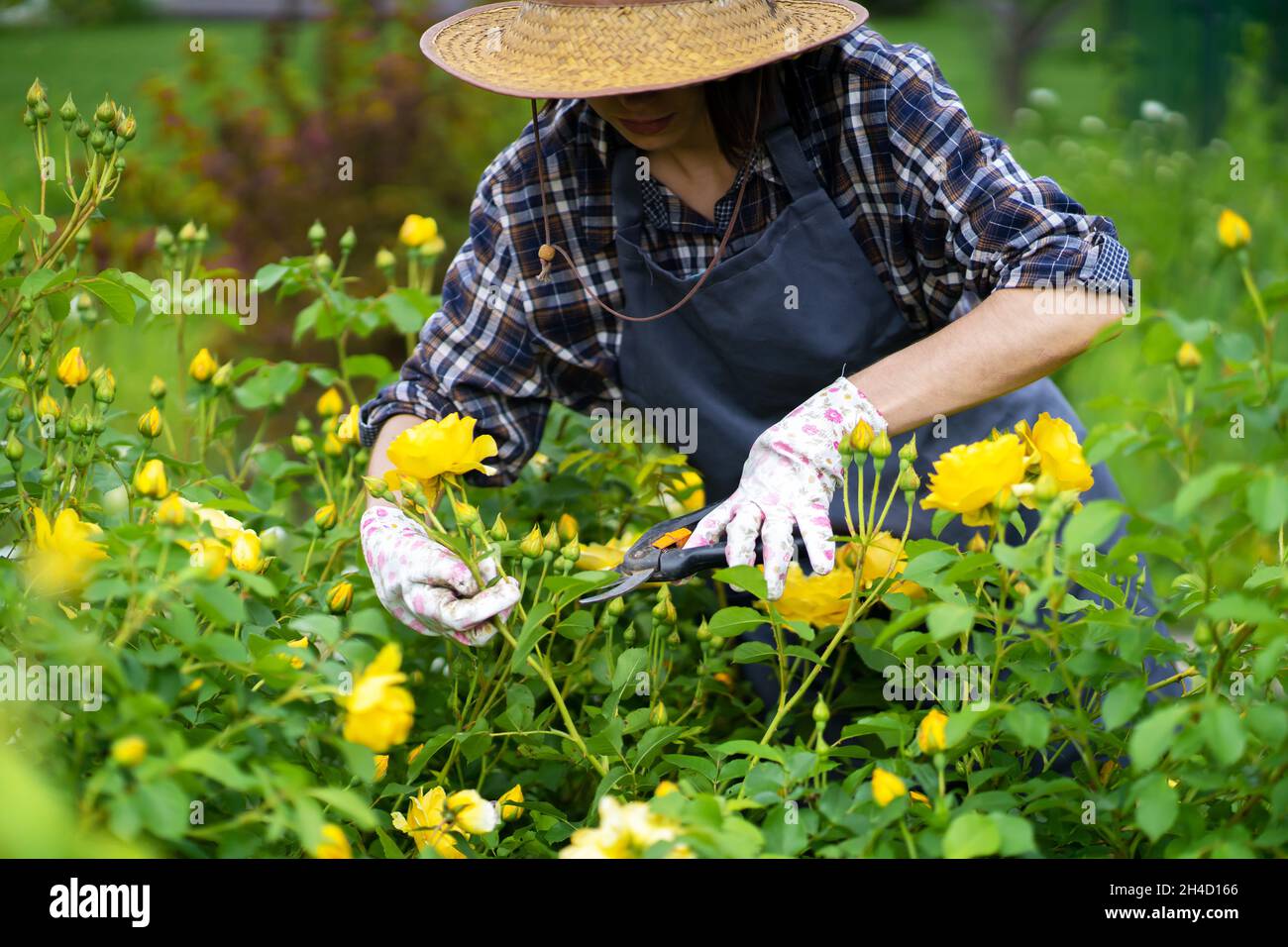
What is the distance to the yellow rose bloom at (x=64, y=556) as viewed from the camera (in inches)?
40.3

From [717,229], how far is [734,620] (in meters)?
0.58

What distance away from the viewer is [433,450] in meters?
1.28

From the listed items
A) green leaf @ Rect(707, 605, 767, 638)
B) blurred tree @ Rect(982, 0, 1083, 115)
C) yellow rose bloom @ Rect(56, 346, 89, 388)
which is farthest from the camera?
blurred tree @ Rect(982, 0, 1083, 115)

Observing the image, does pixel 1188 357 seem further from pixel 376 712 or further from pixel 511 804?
pixel 511 804

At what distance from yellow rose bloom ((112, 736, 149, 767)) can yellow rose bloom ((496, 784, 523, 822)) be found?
1.51ft

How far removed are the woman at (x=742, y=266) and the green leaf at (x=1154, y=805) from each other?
39 centimetres

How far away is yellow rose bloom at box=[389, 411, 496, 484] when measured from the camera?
1272 millimetres

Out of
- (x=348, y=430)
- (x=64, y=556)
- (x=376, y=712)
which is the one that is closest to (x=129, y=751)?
(x=376, y=712)

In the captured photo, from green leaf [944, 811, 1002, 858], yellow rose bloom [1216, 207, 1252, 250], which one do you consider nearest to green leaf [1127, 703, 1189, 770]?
green leaf [944, 811, 1002, 858]

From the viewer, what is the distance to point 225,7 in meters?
7.50

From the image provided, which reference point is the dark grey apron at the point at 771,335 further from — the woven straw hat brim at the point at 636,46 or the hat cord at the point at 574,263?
the woven straw hat brim at the point at 636,46

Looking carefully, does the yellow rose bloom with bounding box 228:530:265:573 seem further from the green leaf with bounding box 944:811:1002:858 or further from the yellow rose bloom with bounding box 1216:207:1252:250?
the yellow rose bloom with bounding box 1216:207:1252:250
